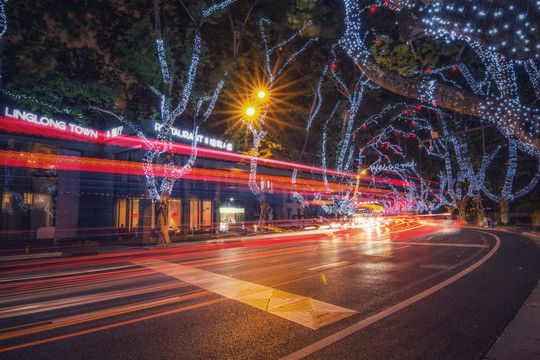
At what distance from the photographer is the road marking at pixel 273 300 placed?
484 cm

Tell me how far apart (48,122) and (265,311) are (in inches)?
781

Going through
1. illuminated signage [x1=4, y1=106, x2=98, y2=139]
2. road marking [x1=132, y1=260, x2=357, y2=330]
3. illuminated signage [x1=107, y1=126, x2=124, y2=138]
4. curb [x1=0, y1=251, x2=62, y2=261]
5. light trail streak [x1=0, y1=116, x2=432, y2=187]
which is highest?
illuminated signage [x1=107, y1=126, x2=124, y2=138]

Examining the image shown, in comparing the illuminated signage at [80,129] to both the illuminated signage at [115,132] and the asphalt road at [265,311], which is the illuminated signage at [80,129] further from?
the asphalt road at [265,311]

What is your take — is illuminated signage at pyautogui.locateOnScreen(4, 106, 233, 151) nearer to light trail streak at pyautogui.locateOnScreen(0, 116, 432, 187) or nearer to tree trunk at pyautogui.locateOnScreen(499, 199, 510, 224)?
light trail streak at pyautogui.locateOnScreen(0, 116, 432, 187)

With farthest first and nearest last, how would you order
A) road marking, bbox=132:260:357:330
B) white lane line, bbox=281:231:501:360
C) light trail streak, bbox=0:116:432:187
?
light trail streak, bbox=0:116:432:187 < road marking, bbox=132:260:357:330 < white lane line, bbox=281:231:501:360

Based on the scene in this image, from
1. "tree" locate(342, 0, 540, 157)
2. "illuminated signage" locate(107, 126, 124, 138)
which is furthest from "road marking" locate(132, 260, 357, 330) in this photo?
"illuminated signage" locate(107, 126, 124, 138)

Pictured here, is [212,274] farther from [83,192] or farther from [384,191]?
[384,191]

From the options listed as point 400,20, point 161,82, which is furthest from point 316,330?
point 161,82

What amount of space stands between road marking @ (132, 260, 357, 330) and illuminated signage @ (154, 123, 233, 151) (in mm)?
16659

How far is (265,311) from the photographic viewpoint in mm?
5215

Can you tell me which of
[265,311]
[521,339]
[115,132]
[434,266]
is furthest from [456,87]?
[115,132]

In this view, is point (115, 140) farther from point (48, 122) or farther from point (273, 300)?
point (273, 300)

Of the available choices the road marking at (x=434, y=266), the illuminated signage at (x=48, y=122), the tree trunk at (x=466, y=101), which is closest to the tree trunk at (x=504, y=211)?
the road marking at (x=434, y=266)

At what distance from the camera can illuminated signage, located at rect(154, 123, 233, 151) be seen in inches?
893
